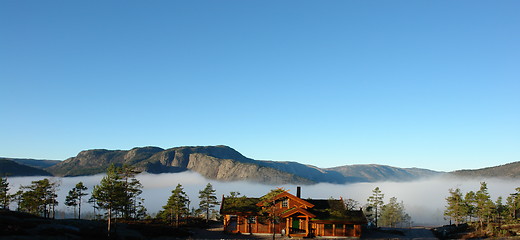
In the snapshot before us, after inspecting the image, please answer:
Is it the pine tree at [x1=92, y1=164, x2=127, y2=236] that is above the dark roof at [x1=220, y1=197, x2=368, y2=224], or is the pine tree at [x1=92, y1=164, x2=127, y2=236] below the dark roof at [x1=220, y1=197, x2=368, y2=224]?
above

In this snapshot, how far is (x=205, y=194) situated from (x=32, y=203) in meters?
35.8

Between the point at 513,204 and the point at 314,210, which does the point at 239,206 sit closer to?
the point at 314,210

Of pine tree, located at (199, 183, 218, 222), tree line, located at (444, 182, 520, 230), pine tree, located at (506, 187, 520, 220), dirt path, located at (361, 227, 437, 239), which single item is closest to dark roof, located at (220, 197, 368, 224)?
dirt path, located at (361, 227, 437, 239)

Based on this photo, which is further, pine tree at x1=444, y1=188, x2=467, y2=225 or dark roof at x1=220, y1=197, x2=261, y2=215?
pine tree at x1=444, y1=188, x2=467, y2=225

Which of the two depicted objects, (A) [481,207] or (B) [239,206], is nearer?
(B) [239,206]

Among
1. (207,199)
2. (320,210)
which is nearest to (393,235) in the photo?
(320,210)

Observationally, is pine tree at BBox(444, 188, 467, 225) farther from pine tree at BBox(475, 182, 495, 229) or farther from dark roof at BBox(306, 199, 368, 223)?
dark roof at BBox(306, 199, 368, 223)

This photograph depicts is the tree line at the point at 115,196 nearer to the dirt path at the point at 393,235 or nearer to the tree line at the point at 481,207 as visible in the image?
the dirt path at the point at 393,235

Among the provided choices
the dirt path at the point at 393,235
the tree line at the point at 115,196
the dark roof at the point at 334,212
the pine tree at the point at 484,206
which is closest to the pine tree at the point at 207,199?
the tree line at the point at 115,196

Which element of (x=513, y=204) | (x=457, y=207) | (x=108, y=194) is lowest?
(x=457, y=207)

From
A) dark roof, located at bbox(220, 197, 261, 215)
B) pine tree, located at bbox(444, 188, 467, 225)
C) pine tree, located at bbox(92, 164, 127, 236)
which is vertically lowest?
pine tree, located at bbox(444, 188, 467, 225)

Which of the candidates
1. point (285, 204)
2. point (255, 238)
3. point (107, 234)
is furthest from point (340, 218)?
point (107, 234)

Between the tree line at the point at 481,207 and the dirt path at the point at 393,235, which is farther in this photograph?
the tree line at the point at 481,207

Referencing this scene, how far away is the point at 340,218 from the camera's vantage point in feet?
187
